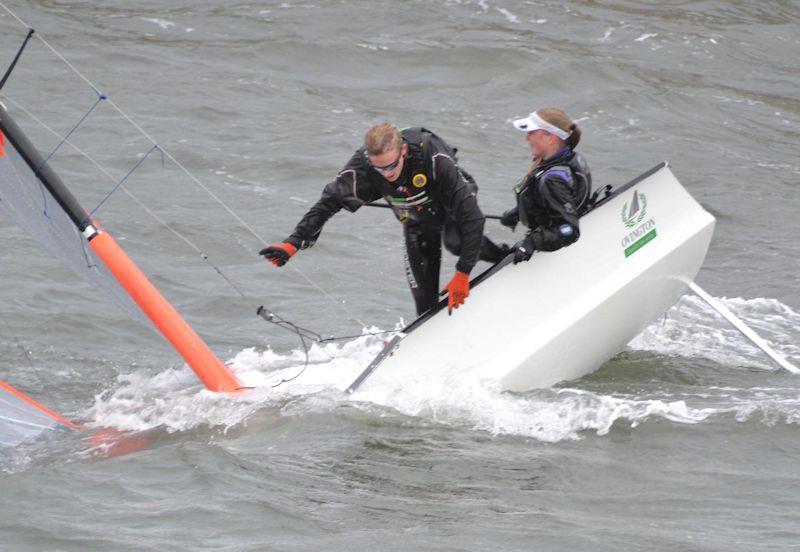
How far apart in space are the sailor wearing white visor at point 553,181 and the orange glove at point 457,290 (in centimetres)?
26

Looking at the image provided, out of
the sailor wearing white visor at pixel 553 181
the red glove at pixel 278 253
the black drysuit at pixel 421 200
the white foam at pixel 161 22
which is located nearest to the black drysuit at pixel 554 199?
the sailor wearing white visor at pixel 553 181

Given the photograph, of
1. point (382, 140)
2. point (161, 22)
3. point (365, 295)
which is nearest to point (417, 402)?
point (382, 140)

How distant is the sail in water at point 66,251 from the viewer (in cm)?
501

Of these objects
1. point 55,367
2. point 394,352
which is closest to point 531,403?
point 394,352

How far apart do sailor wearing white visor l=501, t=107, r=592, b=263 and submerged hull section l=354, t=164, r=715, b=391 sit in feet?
0.59

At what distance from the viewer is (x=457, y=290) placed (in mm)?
5152

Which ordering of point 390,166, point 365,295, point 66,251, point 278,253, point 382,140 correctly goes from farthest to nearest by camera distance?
point 365,295, point 66,251, point 278,253, point 390,166, point 382,140

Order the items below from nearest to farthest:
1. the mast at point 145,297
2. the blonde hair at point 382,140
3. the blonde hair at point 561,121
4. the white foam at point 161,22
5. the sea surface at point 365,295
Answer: the sea surface at point 365,295 → the blonde hair at point 382,140 → the blonde hair at point 561,121 → the mast at point 145,297 → the white foam at point 161,22

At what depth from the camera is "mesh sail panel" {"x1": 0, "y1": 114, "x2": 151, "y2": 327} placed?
5141 millimetres

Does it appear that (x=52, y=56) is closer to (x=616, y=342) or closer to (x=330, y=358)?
(x=330, y=358)

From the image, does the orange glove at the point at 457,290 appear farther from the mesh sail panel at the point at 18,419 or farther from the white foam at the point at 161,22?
the white foam at the point at 161,22

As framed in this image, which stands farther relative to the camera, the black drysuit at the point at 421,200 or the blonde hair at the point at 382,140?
the black drysuit at the point at 421,200

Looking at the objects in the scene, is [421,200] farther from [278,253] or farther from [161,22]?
[161,22]

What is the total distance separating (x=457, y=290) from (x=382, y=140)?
0.78m
